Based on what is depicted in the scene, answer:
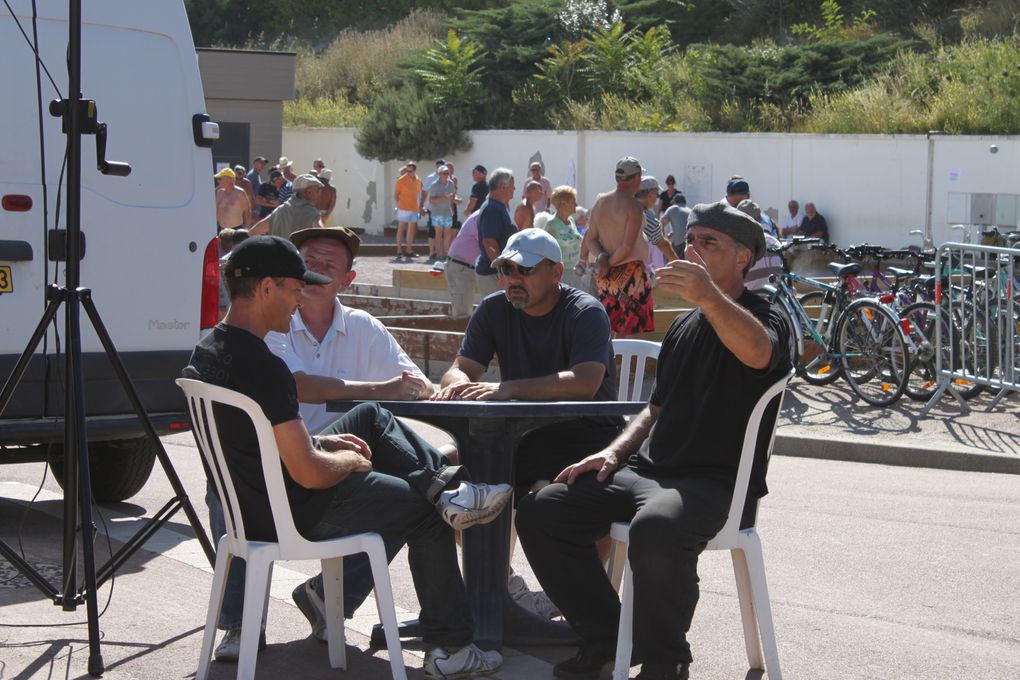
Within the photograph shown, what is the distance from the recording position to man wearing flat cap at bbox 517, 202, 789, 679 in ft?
Answer: 14.9

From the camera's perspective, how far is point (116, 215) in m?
7.16

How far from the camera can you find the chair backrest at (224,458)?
4.50 metres

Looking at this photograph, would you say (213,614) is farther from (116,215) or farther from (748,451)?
(116,215)

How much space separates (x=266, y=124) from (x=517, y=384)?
30.8m

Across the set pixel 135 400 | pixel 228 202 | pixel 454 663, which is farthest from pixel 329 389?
pixel 228 202

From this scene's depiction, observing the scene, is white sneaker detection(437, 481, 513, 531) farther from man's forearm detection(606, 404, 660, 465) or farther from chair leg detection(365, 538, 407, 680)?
man's forearm detection(606, 404, 660, 465)

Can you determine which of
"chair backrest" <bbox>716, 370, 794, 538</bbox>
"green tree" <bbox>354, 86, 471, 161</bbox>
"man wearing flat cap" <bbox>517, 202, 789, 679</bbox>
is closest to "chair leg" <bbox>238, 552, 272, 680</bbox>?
"man wearing flat cap" <bbox>517, 202, 789, 679</bbox>

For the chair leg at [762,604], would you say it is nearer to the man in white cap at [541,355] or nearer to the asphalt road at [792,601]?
the asphalt road at [792,601]

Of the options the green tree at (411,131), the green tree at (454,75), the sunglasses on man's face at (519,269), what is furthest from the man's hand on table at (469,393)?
the green tree at (454,75)

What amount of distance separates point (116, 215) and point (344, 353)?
1.97 metres

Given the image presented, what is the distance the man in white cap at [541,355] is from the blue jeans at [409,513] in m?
0.44

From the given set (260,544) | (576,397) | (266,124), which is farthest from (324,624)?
(266,124)

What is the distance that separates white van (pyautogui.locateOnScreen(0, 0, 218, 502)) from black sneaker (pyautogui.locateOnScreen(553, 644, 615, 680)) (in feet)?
9.95

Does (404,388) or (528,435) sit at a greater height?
(404,388)
